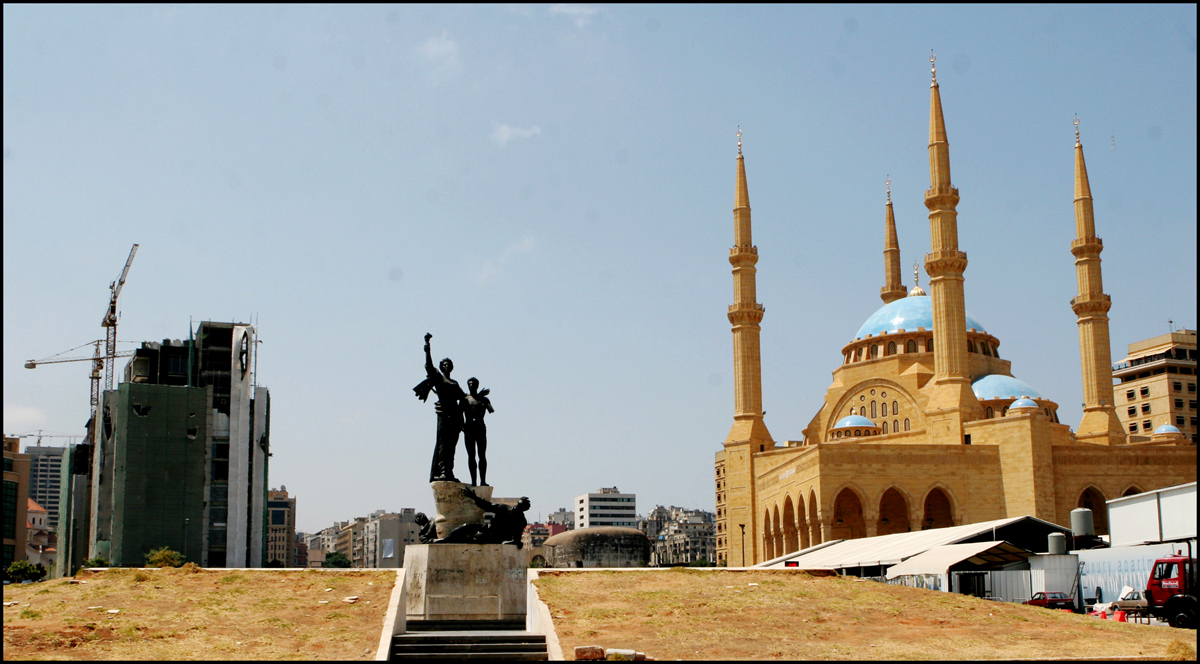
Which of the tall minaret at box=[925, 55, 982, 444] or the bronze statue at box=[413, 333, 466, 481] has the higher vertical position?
the tall minaret at box=[925, 55, 982, 444]

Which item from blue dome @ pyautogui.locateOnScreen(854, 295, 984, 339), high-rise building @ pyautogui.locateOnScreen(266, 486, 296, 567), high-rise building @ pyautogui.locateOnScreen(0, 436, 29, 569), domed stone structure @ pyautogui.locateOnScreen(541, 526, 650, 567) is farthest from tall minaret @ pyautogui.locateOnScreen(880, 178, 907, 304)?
high-rise building @ pyautogui.locateOnScreen(266, 486, 296, 567)

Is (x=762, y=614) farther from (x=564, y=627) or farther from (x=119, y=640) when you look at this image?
(x=119, y=640)

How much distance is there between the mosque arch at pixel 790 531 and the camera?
2233 inches

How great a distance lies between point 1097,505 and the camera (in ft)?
174

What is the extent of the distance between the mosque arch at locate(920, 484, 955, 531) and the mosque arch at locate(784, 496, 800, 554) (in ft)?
21.8

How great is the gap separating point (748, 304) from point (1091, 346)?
18.2 meters

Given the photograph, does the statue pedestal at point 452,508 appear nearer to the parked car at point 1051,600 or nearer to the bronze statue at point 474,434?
the bronze statue at point 474,434

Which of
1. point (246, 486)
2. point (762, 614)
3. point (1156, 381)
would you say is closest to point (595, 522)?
point (1156, 381)

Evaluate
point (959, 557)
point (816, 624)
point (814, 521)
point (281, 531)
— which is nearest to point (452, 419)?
point (816, 624)

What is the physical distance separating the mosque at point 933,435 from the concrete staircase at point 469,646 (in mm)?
35583

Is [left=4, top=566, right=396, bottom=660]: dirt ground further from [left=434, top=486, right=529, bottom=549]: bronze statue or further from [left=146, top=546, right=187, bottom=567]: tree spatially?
[left=146, top=546, right=187, bottom=567]: tree

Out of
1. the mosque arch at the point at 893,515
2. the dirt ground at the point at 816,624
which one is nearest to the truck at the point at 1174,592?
the dirt ground at the point at 816,624

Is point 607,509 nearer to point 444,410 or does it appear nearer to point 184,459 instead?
point 184,459

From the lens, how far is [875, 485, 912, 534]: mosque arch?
5616cm
